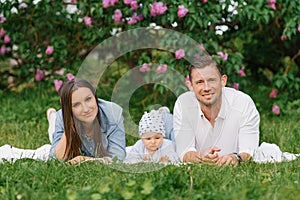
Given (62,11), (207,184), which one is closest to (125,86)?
(62,11)

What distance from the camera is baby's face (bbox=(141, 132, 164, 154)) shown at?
4.13 m

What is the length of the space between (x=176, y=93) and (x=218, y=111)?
126 centimetres

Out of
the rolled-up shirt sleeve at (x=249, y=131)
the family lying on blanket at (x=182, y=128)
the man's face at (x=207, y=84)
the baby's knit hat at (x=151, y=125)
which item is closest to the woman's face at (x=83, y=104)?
the family lying on blanket at (x=182, y=128)

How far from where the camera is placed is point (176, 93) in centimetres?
518

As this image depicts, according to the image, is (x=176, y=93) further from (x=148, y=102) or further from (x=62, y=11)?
(x=62, y=11)

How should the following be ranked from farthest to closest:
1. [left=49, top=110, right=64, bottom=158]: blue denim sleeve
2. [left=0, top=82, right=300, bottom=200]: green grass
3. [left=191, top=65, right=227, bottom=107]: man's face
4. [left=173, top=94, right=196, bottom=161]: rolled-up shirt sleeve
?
[left=49, top=110, right=64, bottom=158]: blue denim sleeve → [left=173, top=94, right=196, bottom=161]: rolled-up shirt sleeve → [left=191, top=65, right=227, bottom=107]: man's face → [left=0, top=82, right=300, bottom=200]: green grass

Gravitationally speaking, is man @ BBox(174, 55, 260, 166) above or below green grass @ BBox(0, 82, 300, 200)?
above

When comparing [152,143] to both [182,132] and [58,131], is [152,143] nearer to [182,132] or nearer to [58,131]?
[182,132]

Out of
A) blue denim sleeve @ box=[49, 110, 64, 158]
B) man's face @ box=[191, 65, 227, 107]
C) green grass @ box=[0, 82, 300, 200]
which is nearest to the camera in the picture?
green grass @ box=[0, 82, 300, 200]

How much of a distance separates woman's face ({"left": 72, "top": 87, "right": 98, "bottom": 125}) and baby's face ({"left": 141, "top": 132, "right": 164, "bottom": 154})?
447mm

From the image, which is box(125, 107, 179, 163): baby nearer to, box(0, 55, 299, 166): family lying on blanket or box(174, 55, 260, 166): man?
box(0, 55, 299, 166): family lying on blanket

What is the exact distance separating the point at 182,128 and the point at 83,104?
0.64 m

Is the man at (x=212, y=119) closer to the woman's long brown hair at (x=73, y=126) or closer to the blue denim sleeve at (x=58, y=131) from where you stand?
the woman's long brown hair at (x=73, y=126)

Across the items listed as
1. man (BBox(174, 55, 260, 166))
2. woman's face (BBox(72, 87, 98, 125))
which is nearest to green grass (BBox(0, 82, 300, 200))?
man (BBox(174, 55, 260, 166))
